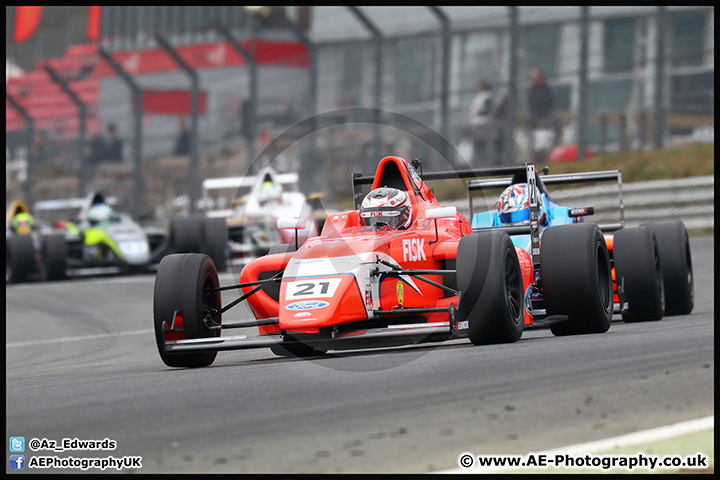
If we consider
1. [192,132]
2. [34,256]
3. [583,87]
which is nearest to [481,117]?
[583,87]

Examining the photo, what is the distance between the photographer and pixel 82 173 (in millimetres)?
24125

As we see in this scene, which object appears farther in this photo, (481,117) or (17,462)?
(481,117)

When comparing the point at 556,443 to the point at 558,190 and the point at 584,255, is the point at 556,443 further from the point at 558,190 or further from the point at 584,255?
the point at 558,190

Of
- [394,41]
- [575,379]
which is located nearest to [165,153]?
[394,41]

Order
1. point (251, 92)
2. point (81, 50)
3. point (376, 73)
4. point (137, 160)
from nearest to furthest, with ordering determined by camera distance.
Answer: point (376, 73)
point (251, 92)
point (137, 160)
point (81, 50)

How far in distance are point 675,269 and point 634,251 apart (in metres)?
0.98

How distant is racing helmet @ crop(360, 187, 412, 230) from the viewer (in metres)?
8.03

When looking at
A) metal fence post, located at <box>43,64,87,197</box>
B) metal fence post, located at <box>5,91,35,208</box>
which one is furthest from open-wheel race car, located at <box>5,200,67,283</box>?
metal fence post, located at <box>5,91,35,208</box>

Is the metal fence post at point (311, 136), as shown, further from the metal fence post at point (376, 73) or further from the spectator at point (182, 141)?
the spectator at point (182, 141)

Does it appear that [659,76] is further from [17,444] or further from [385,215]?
[17,444]

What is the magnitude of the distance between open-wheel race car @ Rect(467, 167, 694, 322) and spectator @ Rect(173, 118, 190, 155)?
41.2ft

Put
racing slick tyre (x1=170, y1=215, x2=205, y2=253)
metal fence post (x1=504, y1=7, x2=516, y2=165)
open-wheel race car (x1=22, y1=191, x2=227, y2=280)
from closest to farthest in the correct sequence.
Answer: racing slick tyre (x1=170, y1=215, x2=205, y2=253)
metal fence post (x1=504, y1=7, x2=516, y2=165)
open-wheel race car (x1=22, y1=191, x2=227, y2=280)

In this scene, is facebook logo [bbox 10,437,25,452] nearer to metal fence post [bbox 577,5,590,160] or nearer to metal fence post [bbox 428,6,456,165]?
metal fence post [bbox 577,5,590,160]

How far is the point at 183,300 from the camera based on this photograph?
7.40 m
